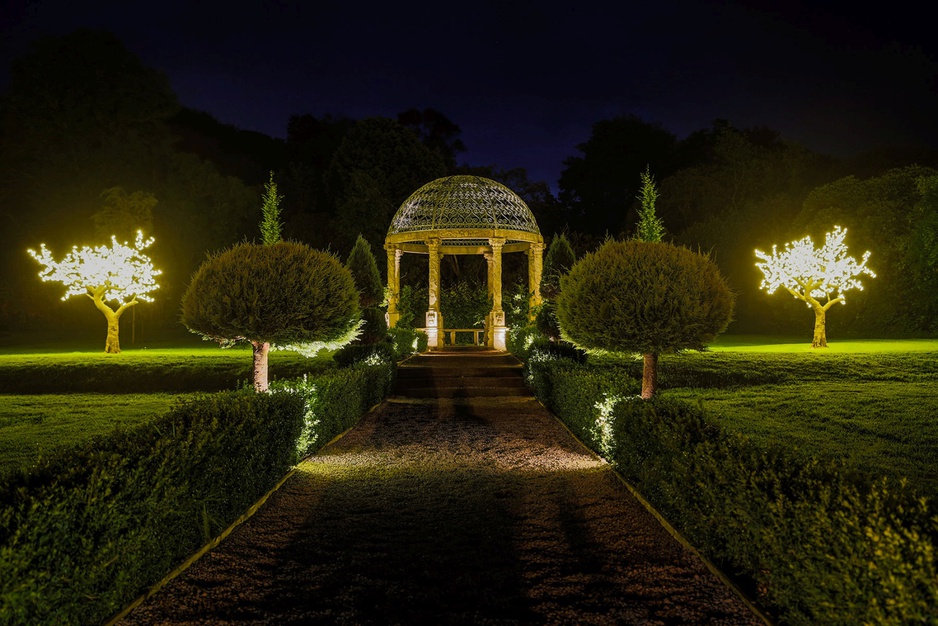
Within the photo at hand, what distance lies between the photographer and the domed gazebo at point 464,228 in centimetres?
2136

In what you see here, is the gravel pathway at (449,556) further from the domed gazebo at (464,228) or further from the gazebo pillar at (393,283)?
the gazebo pillar at (393,283)

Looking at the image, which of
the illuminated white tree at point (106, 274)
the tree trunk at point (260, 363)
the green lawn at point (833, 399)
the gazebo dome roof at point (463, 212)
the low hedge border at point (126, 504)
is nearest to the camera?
the low hedge border at point (126, 504)

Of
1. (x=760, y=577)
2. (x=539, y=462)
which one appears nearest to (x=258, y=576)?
(x=760, y=577)

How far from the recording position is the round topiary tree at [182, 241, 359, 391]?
9.56 meters

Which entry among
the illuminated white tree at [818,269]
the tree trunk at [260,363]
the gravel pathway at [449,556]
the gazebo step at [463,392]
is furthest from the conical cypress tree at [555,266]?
the gravel pathway at [449,556]

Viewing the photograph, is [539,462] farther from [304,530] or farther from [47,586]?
[47,586]

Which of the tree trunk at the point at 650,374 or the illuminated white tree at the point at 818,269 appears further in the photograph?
the illuminated white tree at the point at 818,269

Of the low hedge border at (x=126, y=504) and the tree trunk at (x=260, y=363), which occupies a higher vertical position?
the tree trunk at (x=260, y=363)

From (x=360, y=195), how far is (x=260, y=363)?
25.8 metres

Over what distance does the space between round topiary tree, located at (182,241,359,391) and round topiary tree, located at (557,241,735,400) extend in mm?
4031

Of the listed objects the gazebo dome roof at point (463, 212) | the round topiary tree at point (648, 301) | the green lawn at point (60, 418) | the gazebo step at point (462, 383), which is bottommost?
the green lawn at point (60, 418)

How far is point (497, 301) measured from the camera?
22.2m

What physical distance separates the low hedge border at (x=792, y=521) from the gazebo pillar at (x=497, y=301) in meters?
14.4

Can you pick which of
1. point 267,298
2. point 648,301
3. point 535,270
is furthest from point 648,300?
point 535,270
